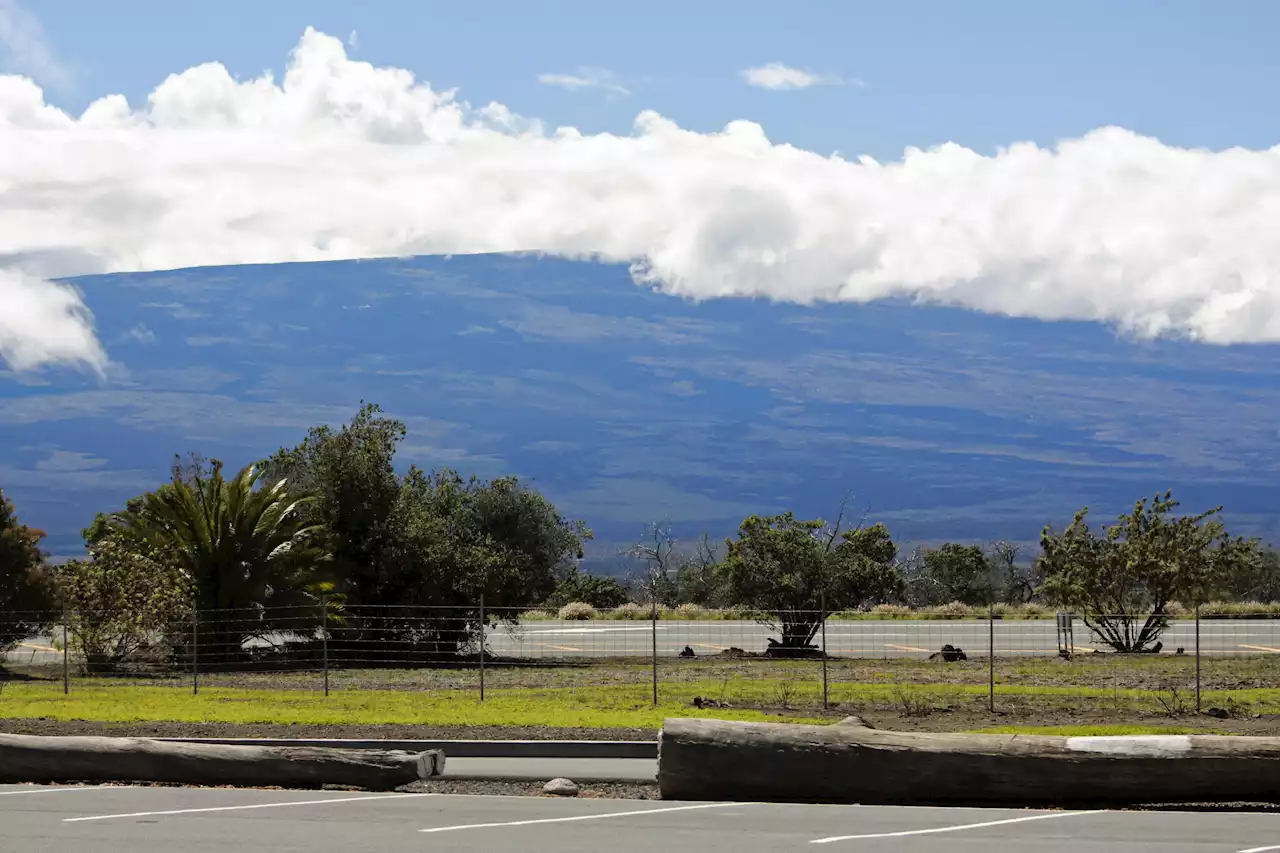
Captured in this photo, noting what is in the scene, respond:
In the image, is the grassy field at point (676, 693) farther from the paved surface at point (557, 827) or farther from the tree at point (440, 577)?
the paved surface at point (557, 827)

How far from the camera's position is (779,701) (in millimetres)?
23953

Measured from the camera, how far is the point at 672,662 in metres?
33.3

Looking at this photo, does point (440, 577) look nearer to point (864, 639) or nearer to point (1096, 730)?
point (864, 639)

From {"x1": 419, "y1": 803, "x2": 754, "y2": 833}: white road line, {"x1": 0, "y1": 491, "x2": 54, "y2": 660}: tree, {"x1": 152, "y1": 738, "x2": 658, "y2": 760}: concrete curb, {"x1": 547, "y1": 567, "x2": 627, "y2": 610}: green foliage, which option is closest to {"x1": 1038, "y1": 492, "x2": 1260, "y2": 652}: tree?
{"x1": 152, "y1": 738, "x2": 658, "y2": 760}: concrete curb

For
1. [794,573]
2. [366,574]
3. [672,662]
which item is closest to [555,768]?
[672,662]

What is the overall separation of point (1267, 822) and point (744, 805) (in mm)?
4239

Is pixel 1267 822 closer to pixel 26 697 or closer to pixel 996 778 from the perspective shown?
pixel 996 778

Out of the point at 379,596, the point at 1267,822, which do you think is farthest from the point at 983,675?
the point at 1267,822

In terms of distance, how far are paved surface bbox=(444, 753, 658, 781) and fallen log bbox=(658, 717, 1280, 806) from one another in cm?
206

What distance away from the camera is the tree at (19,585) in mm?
32750

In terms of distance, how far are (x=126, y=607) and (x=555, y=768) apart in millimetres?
18841

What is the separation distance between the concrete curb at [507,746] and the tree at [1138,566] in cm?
1997

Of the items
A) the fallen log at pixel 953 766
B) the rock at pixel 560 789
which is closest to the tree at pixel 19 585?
the rock at pixel 560 789

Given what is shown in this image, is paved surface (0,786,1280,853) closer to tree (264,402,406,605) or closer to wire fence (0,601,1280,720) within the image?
wire fence (0,601,1280,720)
